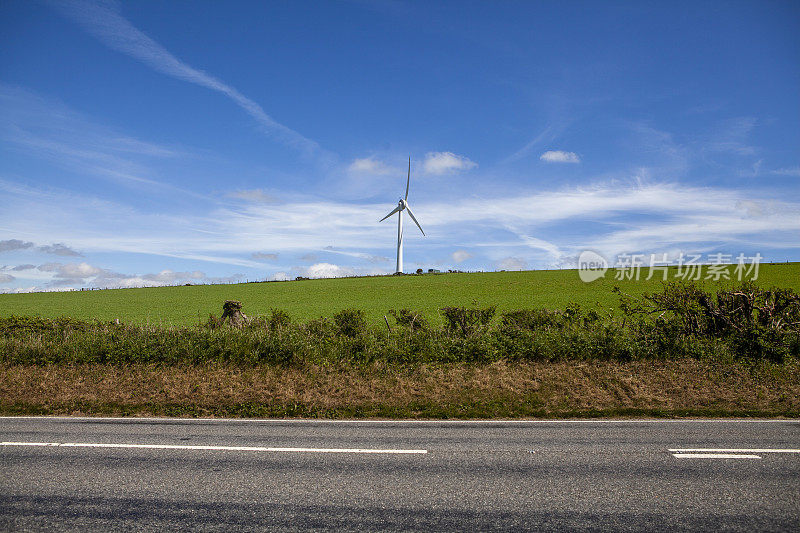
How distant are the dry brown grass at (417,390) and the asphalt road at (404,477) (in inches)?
72.0

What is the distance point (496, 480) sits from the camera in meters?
7.40

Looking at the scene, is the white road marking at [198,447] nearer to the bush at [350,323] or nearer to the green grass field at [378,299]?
the bush at [350,323]

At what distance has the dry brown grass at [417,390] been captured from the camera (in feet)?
42.5

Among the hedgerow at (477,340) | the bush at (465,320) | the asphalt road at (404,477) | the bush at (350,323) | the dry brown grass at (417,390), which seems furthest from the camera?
the bush at (350,323)

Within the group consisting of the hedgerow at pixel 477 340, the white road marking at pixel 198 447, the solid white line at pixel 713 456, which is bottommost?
the white road marking at pixel 198 447

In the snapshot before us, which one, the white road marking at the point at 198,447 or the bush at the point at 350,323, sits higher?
the bush at the point at 350,323

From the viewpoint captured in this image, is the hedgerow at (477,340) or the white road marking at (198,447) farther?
the hedgerow at (477,340)

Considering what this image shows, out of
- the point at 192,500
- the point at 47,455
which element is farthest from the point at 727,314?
the point at 47,455

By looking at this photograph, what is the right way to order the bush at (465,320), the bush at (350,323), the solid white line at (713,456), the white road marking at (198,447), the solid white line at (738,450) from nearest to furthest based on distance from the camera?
the solid white line at (713,456) → the solid white line at (738,450) → the white road marking at (198,447) → the bush at (465,320) → the bush at (350,323)

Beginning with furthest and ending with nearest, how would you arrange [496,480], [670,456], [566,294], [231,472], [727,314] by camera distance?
[566,294]
[727,314]
[670,456]
[231,472]
[496,480]

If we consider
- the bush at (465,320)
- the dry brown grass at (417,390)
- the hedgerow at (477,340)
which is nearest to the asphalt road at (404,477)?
the dry brown grass at (417,390)

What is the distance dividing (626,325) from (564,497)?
12767 millimetres

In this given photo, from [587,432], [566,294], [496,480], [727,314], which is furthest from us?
[566,294]

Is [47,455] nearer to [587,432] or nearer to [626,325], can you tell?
[587,432]
